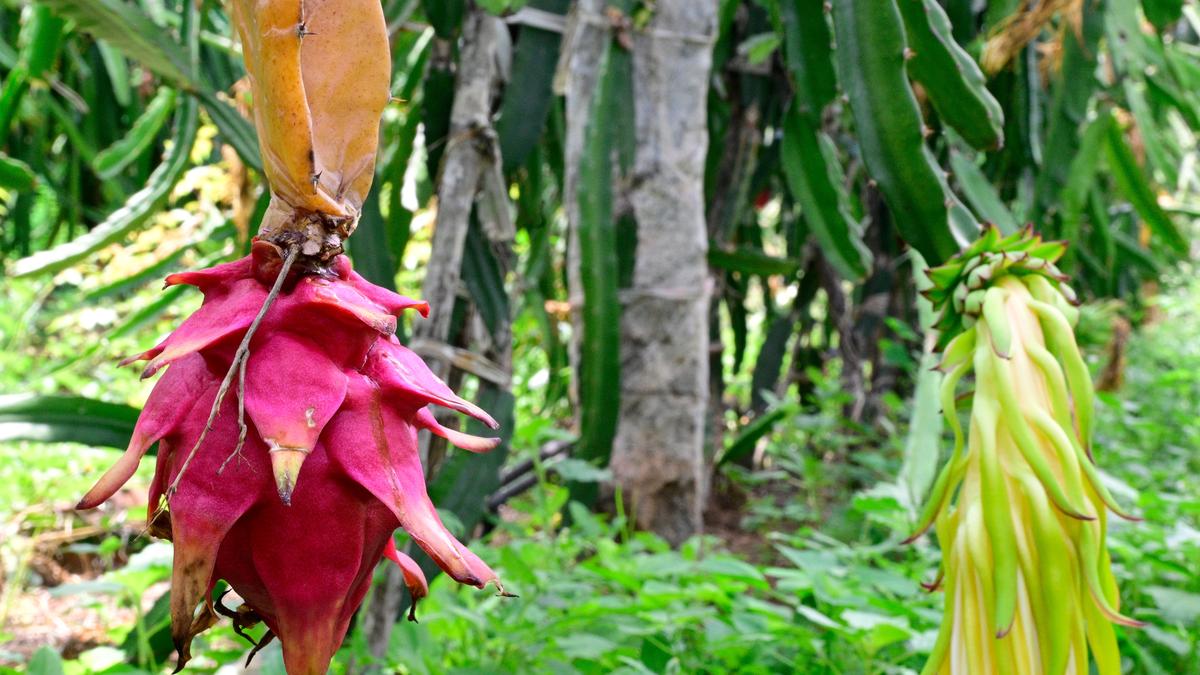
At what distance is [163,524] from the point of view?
1.25 ft

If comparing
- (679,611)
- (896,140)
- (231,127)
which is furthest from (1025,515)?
(231,127)

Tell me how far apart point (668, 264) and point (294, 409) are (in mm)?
1404

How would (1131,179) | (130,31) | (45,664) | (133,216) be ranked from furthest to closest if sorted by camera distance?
(1131,179), (133,216), (130,31), (45,664)

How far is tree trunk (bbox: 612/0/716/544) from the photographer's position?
1704mm

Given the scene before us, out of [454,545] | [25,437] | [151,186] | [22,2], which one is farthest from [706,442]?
[454,545]

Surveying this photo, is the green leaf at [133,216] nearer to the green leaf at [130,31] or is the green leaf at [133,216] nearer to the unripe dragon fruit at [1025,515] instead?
the green leaf at [130,31]

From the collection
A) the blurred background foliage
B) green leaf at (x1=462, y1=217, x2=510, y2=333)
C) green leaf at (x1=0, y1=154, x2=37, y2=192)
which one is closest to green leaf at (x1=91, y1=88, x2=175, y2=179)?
the blurred background foliage

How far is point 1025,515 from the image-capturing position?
619 millimetres

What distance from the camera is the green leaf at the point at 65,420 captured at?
906mm

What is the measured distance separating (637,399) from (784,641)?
2.59ft

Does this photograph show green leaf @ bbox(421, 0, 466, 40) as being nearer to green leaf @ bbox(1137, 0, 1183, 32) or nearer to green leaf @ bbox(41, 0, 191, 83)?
green leaf @ bbox(41, 0, 191, 83)

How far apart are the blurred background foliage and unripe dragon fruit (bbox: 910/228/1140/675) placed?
15cm

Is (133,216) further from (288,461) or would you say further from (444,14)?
(288,461)

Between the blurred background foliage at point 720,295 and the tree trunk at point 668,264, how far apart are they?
0.08 m
